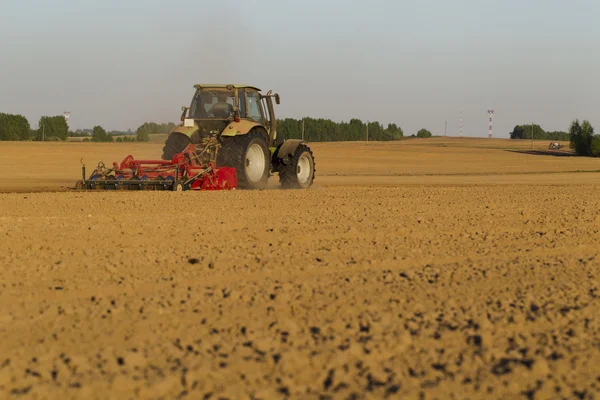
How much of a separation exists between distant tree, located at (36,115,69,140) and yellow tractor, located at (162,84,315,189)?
64.7 meters

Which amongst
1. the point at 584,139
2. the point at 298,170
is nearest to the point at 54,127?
the point at 584,139

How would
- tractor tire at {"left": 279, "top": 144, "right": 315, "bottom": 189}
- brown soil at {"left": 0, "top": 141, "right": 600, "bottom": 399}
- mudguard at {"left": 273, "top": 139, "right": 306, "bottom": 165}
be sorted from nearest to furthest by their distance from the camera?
brown soil at {"left": 0, "top": 141, "right": 600, "bottom": 399} < mudguard at {"left": 273, "top": 139, "right": 306, "bottom": 165} < tractor tire at {"left": 279, "top": 144, "right": 315, "bottom": 189}

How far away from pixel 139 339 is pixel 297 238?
13.4 feet

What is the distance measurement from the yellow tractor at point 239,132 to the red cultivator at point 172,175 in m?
0.28

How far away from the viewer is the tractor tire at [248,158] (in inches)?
573

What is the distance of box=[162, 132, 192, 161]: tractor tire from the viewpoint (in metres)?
14.8

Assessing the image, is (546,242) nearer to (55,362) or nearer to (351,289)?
(351,289)

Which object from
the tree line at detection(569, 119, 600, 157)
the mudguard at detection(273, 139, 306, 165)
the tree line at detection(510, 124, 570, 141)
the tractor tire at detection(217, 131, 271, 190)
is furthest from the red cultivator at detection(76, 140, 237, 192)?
the tree line at detection(510, 124, 570, 141)

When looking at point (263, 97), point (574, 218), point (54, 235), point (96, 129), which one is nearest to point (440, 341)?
point (54, 235)

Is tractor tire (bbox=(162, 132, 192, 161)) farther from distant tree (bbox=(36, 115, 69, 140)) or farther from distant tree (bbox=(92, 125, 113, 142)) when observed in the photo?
distant tree (bbox=(36, 115, 69, 140))

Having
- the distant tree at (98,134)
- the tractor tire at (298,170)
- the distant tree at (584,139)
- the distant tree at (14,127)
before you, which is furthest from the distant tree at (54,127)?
the tractor tire at (298,170)

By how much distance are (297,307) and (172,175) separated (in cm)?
908

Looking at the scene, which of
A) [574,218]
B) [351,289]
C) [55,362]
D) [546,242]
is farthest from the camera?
[574,218]

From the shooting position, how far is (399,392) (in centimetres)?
358
